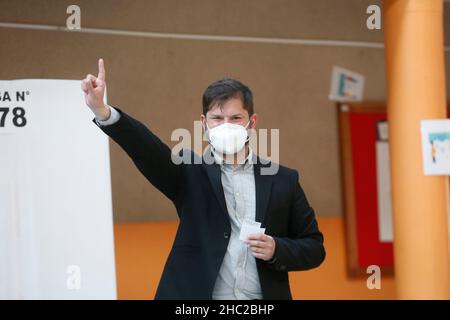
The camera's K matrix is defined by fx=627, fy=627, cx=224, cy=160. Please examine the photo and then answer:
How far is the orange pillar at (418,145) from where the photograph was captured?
10.4ft

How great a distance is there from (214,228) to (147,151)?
0.48 metres

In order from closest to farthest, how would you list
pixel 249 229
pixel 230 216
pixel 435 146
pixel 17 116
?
pixel 249 229 → pixel 230 216 → pixel 17 116 → pixel 435 146

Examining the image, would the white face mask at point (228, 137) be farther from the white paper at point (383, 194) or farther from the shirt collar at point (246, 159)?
the white paper at point (383, 194)

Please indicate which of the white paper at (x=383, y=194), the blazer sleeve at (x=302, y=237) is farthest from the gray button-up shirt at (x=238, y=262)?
the white paper at (x=383, y=194)

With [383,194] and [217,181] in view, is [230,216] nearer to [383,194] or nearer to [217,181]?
[217,181]

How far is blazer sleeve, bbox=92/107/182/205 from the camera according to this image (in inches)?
95.8

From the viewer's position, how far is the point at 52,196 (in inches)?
121

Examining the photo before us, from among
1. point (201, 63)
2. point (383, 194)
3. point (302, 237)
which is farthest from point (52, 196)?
point (383, 194)

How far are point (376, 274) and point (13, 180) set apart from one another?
2544 millimetres

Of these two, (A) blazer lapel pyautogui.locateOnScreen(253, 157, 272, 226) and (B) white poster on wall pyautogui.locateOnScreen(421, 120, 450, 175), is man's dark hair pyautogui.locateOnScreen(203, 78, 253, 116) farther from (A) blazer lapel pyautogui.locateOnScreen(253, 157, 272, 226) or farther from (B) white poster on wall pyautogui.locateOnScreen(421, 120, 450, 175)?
(B) white poster on wall pyautogui.locateOnScreen(421, 120, 450, 175)

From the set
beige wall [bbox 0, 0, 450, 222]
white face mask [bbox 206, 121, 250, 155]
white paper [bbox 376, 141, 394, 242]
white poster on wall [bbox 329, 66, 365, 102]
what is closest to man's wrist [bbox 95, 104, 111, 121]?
white face mask [bbox 206, 121, 250, 155]

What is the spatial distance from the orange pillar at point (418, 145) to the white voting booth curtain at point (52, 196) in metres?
1.51

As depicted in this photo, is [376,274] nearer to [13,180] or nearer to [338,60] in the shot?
[338,60]

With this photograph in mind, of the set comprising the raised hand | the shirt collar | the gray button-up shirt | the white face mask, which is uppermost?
the raised hand
